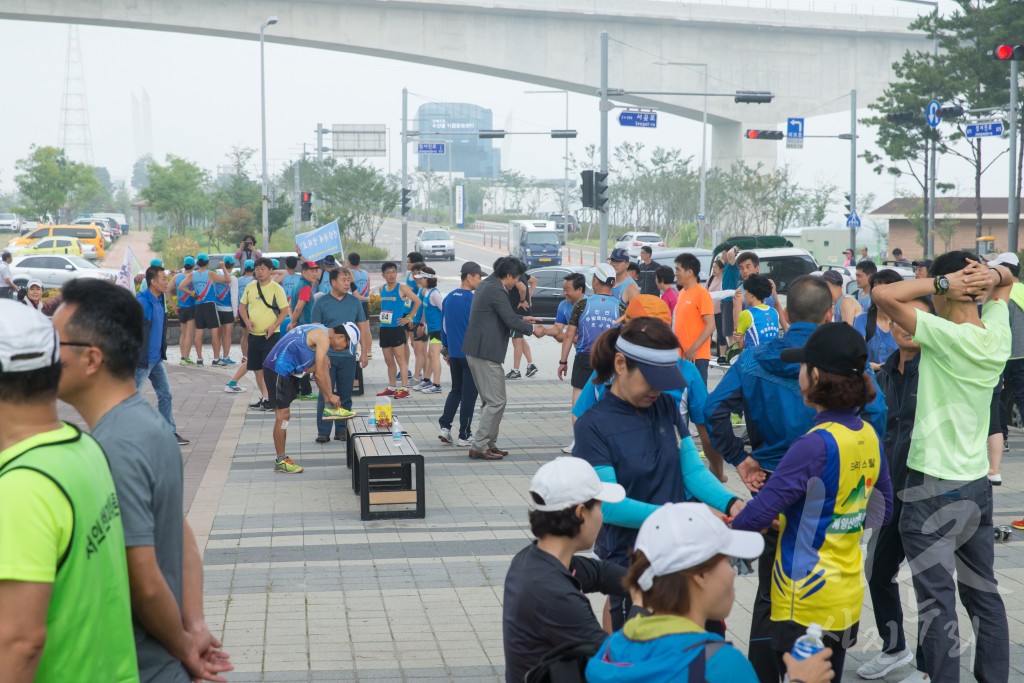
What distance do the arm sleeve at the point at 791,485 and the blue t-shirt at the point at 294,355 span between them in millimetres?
6632

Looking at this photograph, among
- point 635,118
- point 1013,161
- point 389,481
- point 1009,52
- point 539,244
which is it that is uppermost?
point 635,118

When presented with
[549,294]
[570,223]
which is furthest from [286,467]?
[570,223]

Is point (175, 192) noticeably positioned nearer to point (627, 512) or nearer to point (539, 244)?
point (539, 244)

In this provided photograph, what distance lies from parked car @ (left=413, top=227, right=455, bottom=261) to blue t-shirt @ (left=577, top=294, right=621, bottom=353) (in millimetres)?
47911

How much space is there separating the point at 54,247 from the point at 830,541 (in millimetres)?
51085

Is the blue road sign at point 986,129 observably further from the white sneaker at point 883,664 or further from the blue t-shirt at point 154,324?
the white sneaker at point 883,664

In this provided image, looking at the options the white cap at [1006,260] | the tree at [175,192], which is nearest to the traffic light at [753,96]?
the white cap at [1006,260]

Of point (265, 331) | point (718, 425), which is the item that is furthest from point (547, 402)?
point (718, 425)

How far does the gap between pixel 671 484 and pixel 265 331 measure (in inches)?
407

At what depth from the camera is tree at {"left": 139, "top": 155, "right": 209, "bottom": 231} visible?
71.4 m

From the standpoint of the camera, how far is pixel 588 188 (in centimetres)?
2409

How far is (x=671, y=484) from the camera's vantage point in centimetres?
413

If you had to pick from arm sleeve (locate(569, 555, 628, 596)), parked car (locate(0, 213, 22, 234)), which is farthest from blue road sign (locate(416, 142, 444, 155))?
parked car (locate(0, 213, 22, 234))

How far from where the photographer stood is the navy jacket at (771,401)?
4383 mm
